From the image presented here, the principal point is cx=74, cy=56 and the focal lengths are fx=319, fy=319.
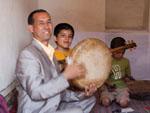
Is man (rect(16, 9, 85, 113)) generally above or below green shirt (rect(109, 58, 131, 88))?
above

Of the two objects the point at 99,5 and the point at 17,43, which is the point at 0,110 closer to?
the point at 17,43

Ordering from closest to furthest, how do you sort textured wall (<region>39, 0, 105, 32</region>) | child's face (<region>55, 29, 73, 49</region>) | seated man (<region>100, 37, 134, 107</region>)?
child's face (<region>55, 29, 73, 49</region>) < seated man (<region>100, 37, 134, 107</region>) < textured wall (<region>39, 0, 105, 32</region>)

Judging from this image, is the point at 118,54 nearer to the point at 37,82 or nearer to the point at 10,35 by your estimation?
the point at 10,35

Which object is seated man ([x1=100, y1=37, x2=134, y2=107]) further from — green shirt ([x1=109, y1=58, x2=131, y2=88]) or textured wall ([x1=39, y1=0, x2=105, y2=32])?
textured wall ([x1=39, y1=0, x2=105, y2=32])

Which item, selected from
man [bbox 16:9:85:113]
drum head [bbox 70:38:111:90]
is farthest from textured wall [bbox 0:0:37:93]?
drum head [bbox 70:38:111:90]

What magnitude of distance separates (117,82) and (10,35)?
4.34 ft

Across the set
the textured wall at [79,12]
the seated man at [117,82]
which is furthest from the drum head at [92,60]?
the textured wall at [79,12]

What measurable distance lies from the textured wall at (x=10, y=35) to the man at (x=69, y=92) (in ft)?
1.13

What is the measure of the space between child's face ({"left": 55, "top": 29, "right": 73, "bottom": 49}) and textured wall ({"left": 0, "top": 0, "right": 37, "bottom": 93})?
35 centimetres

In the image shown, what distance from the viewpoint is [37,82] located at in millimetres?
1759

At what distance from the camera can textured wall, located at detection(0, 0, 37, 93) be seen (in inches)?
87.9

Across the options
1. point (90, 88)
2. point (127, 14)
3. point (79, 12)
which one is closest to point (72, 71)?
point (90, 88)

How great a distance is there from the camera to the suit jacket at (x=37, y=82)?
5.78 ft

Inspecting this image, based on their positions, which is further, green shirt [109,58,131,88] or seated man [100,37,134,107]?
green shirt [109,58,131,88]
